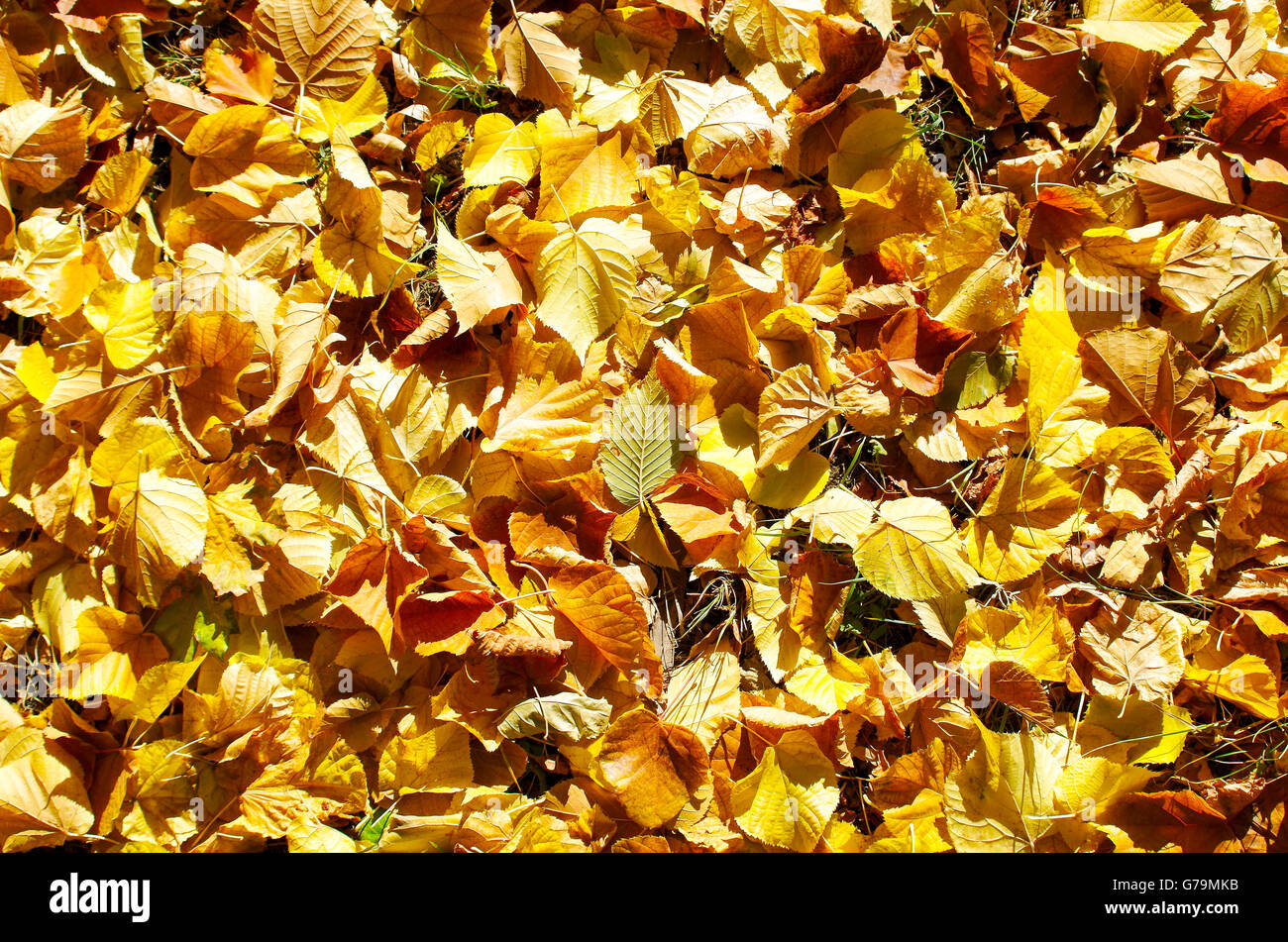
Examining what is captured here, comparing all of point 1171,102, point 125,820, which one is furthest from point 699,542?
point 1171,102

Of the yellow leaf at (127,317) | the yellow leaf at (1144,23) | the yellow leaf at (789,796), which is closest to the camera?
the yellow leaf at (789,796)

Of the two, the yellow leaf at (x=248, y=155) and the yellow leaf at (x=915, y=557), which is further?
the yellow leaf at (x=248, y=155)

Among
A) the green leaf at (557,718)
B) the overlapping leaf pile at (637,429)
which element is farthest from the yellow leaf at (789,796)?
the green leaf at (557,718)

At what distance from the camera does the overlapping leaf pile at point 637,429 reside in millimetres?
1465

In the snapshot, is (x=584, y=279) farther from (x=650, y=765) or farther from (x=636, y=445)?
(x=650, y=765)

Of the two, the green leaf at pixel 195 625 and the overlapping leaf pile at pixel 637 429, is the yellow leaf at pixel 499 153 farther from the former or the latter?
the green leaf at pixel 195 625

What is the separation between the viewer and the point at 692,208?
1.64 meters

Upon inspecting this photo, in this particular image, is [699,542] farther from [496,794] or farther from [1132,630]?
[1132,630]

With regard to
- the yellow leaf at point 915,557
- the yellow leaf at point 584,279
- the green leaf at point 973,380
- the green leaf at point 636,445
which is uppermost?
the yellow leaf at point 584,279

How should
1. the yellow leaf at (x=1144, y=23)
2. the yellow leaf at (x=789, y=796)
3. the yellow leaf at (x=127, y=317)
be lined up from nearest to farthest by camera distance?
the yellow leaf at (x=789, y=796) → the yellow leaf at (x=127, y=317) → the yellow leaf at (x=1144, y=23)

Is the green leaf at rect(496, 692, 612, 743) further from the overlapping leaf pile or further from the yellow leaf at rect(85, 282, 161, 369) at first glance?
the yellow leaf at rect(85, 282, 161, 369)

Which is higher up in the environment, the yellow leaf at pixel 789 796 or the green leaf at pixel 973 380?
the green leaf at pixel 973 380

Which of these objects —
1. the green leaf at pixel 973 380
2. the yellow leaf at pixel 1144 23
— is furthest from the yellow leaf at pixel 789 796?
the yellow leaf at pixel 1144 23

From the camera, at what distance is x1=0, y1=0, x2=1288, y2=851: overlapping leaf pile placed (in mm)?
1465
